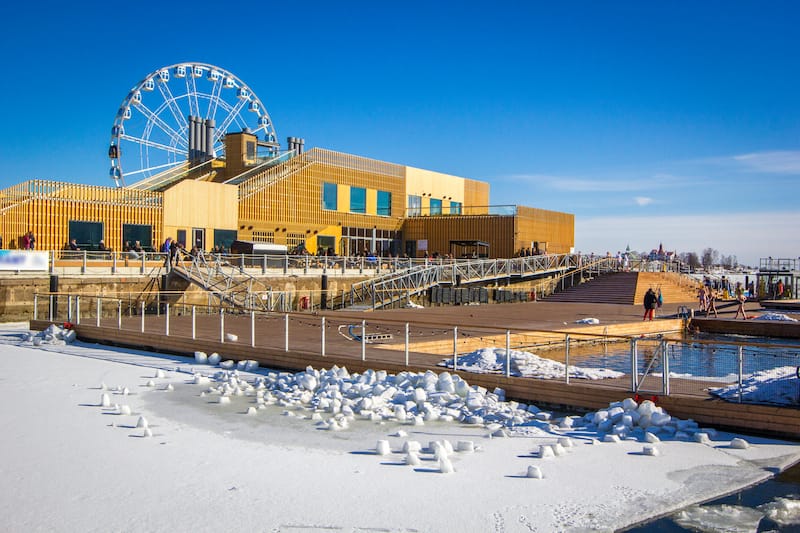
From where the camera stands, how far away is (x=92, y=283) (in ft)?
92.2

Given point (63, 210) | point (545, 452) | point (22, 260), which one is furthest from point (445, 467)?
point (63, 210)

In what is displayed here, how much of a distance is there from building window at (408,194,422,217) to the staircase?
16.6 metres

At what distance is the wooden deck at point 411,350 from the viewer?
413 inches

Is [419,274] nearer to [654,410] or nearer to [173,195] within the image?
[173,195]

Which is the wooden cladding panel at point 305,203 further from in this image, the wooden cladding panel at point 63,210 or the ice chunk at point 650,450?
the ice chunk at point 650,450

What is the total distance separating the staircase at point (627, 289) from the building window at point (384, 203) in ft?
53.0

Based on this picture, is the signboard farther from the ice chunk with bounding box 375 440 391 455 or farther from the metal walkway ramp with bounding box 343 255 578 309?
the ice chunk with bounding box 375 440 391 455

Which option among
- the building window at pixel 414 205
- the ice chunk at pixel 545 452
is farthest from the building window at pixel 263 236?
the ice chunk at pixel 545 452

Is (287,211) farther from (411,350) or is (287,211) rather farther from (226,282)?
(411,350)

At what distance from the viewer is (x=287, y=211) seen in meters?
46.1

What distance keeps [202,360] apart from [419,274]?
21.0m

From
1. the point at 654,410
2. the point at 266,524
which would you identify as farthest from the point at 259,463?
the point at 654,410

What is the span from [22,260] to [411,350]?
663 inches

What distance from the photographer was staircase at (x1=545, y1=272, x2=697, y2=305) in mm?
41000
